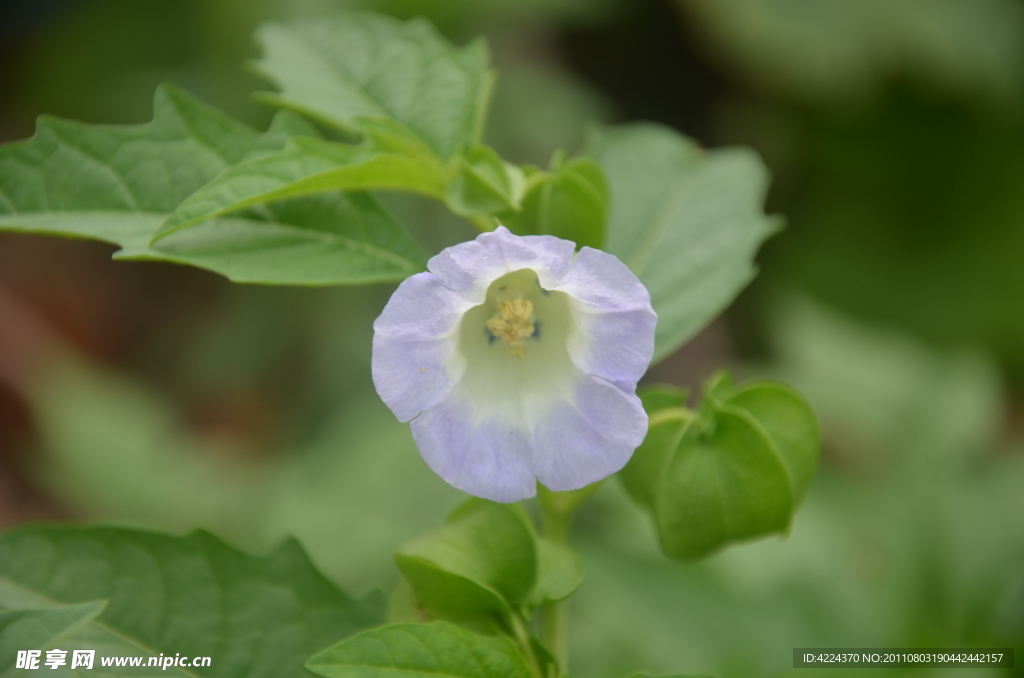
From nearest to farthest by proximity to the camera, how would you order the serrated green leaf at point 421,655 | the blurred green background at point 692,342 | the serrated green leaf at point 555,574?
1. the serrated green leaf at point 421,655
2. the serrated green leaf at point 555,574
3. the blurred green background at point 692,342

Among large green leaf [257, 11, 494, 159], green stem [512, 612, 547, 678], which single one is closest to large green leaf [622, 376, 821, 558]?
green stem [512, 612, 547, 678]

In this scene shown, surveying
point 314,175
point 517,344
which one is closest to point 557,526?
point 517,344

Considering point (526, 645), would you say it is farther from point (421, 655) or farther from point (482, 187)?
point (482, 187)

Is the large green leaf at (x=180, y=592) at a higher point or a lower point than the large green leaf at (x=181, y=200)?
lower

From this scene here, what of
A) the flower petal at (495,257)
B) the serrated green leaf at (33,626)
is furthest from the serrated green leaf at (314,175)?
the serrated green leaf at (33,626)

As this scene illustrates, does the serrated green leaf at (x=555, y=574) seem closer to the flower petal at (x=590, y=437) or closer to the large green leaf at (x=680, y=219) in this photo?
the flower petal at (x=590, y=437)

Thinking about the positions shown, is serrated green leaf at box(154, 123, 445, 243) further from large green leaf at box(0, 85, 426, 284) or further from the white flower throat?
the white flower throat

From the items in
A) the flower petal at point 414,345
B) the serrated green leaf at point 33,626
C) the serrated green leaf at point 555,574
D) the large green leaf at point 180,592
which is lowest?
the large green leaf at point 180,592

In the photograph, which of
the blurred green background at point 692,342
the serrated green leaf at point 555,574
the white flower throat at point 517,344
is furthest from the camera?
the blurred green background at point 692,342
